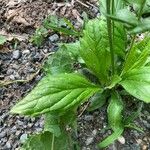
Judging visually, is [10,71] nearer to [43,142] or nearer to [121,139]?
[43,142]

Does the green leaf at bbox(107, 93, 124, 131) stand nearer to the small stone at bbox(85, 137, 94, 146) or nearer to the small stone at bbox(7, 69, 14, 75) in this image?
the small stone at bbox(85, 137, 94, 146)

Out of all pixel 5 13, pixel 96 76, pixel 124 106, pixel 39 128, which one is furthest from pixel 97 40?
pixel 5 13

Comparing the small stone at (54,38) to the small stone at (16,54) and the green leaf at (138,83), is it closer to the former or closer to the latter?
the small stone at (16,54)

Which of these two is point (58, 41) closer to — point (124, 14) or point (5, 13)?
point (5, 13)

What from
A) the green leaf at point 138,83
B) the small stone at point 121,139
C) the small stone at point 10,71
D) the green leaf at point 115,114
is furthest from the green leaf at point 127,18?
the small stone at point 10,71

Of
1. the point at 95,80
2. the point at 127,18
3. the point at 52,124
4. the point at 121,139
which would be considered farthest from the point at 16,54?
the point at 127,18
